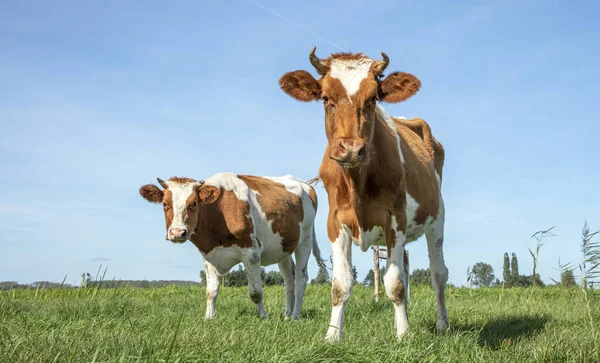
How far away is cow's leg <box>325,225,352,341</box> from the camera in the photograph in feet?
20.0

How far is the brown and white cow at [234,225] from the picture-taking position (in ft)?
34.3

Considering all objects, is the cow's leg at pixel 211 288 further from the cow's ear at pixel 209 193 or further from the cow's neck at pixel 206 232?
the cow's ear at pixel 209 193

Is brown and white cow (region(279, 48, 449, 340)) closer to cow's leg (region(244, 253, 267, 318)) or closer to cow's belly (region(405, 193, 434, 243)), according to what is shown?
cow's belly (region(405, 193, 434, 243))

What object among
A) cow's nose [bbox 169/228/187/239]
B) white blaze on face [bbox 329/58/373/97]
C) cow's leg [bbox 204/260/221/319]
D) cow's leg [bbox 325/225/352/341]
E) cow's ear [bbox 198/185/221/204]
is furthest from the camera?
cow's ear [bbox 198/185/221/204]

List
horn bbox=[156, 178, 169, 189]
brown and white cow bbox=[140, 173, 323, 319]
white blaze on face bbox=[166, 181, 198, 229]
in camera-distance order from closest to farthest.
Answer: white blaze on face bbox=[166, 181, 198, 229], brown and white cow bbox=[140, 173, 323, 319], horn bbox=[156, 178, 169, 189]

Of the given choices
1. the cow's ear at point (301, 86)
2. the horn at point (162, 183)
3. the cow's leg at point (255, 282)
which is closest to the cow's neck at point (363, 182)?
the cow's ear at point (301, 86)

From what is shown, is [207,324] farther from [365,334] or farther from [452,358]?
[452,358]

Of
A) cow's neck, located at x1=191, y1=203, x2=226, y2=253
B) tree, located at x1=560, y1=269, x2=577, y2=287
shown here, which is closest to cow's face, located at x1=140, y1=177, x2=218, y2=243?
cow's neck, located at x1=191, y1=203, x2=226, y2=253

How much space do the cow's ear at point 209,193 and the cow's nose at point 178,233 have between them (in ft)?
2.55

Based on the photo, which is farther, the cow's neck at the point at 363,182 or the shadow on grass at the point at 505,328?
the shadow on grass at the point at 505,328

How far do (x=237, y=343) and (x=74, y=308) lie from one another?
4.75 metres

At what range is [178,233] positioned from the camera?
10.1 meters

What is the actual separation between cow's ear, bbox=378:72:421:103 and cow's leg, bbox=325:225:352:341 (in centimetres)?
153

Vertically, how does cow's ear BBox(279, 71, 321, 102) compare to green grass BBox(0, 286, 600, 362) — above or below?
above
